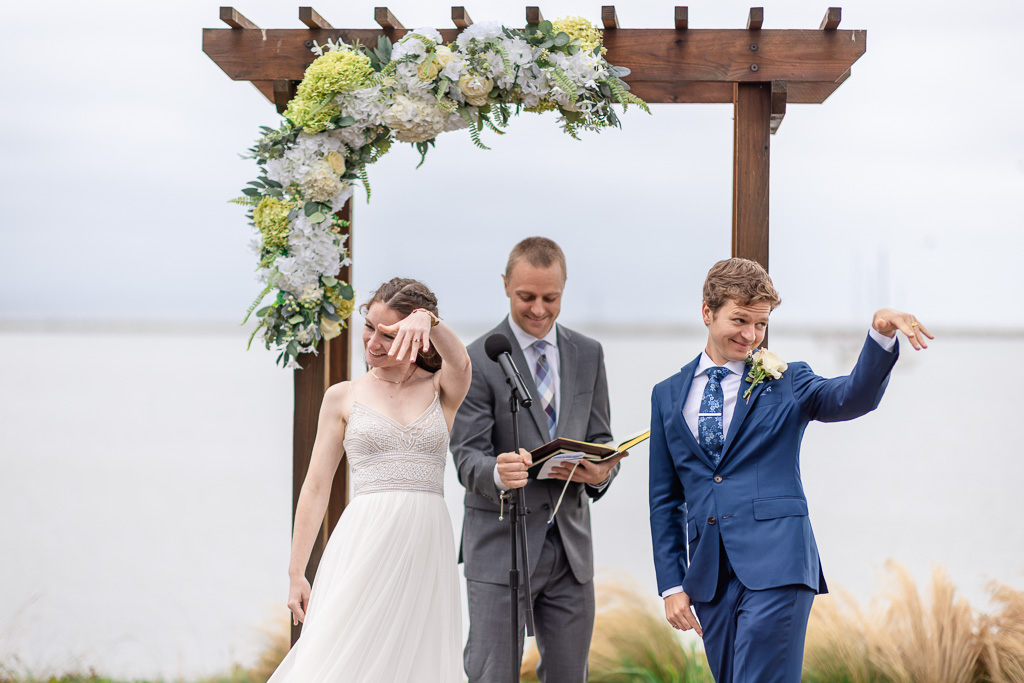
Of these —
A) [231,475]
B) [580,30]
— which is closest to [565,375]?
[580,30]

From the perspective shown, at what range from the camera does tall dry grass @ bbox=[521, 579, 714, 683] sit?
534 cm

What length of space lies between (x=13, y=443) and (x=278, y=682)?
23.9 feet

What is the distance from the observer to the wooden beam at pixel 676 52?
411 cm

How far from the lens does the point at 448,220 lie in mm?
5926

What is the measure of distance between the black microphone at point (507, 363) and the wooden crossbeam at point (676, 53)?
1.60m

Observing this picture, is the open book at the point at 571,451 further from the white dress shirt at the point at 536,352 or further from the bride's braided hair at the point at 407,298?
the bride's braided hair at the point at 407,298

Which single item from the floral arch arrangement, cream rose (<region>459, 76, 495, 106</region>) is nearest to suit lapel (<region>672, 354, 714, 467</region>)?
the floral arch arrangement

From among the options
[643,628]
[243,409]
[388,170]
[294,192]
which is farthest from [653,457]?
[243,409]

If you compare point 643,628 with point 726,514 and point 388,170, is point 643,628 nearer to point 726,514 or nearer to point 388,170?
point 726,514

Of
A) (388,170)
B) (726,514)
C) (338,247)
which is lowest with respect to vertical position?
(726,514)

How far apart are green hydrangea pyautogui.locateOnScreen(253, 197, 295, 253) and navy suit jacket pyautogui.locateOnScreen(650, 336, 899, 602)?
69.7 inches

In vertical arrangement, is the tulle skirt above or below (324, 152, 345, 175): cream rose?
below

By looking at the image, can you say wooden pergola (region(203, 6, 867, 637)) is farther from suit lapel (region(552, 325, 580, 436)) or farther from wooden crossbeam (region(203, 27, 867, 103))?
suit lapel (region(552, 325, 580, 436))

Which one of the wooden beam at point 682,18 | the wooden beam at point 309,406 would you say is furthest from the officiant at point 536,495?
the wooden beam at point 682,18
